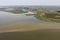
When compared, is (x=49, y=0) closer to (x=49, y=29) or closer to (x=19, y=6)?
(x=19, y=6)

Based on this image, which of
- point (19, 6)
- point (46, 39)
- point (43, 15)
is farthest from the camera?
point (19, 6)

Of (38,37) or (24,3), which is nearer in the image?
(38,37)

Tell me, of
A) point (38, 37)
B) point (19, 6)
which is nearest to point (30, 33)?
point (38, 37)

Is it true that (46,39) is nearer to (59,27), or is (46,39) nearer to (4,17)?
(59,27)

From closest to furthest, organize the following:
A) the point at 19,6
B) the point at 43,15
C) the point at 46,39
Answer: the point at 46,39
the point at 43,15
the point at 19,6

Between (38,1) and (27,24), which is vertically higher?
(38,1)

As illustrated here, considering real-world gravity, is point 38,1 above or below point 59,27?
above

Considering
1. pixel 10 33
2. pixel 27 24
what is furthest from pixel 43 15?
pixel 10 33
